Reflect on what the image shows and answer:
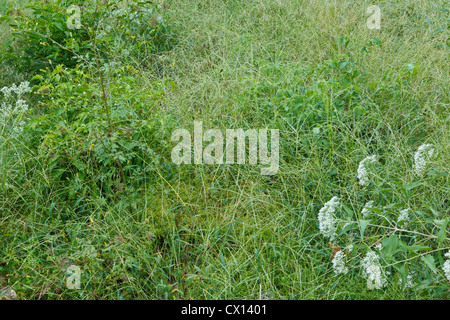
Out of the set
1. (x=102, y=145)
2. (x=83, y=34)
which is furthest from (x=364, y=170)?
(x=83, y=34)

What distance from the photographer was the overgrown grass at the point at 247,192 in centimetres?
225

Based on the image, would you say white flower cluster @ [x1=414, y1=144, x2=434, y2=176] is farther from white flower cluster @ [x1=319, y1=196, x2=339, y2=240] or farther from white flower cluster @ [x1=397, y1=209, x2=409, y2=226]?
white flower cluster @ [x1=319, y1=196, x2=339, y2=240]

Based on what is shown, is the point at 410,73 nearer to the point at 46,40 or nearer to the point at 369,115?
the point at 369,115

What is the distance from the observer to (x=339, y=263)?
2162 mm

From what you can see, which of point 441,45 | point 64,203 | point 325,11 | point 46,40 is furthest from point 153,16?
point 441,45

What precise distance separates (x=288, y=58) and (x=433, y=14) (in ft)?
5.00

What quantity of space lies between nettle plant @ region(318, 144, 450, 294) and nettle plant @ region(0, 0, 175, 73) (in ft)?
7.34

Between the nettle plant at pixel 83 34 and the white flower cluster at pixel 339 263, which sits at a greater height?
the nettle plant at pixel 83 34
